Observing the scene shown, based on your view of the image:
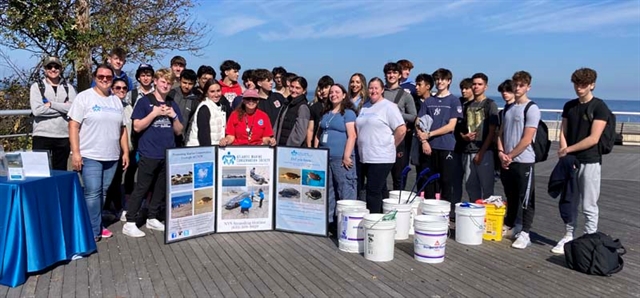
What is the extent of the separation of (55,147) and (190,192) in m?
1.60

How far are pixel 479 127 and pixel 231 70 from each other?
10.7ft

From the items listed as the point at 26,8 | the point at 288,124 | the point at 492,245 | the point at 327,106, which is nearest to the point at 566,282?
the point at 492,245

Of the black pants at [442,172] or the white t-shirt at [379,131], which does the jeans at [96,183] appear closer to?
the white t-shirt at [379,131]

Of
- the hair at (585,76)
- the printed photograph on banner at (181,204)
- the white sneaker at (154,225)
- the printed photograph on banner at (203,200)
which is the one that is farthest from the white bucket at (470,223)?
the white sneaker at (154,225)

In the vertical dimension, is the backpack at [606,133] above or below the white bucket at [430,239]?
above

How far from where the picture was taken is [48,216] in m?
4.60

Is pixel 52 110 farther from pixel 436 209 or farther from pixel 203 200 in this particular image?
pixel 436 209

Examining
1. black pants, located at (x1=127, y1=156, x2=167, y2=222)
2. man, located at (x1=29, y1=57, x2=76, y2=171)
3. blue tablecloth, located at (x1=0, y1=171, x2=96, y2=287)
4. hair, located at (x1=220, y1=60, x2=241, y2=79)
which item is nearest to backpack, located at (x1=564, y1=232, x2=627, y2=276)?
black pants, located at (x1=127, y1=156, x2=167, y2=222)

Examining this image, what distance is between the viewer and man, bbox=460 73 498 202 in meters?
6.19

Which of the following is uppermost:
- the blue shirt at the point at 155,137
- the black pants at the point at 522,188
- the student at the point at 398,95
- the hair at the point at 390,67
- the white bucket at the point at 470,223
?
the hair at the point at 390,67

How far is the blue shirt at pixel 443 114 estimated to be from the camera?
6.39 meters

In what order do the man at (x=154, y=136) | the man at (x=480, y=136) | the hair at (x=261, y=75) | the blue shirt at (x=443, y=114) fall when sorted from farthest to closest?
1. the hair at (x=261, y=75)
2. the blue shirt at (x=443, y=114)
3. the man at (x=480, y=136)
4. the man at (x=154, y=136)

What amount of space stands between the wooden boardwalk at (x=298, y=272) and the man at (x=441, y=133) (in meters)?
0.96

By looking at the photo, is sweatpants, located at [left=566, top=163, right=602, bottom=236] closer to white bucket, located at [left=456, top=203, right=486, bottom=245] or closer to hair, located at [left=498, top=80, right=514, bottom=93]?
white bucket, located at [left=456, top=203, right=486, bottom=245]
